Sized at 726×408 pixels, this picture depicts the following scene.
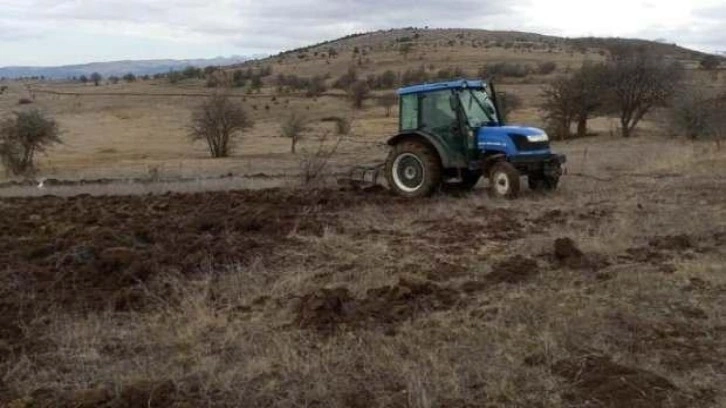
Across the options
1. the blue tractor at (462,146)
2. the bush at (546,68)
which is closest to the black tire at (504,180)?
the blue tractor at (462,146)

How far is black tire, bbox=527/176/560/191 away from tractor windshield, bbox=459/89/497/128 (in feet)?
4.24

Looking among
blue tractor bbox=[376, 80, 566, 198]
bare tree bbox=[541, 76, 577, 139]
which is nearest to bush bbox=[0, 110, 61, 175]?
bare tree bbox=[541, 76, 577, 139]

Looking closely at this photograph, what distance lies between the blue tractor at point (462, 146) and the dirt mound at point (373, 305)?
6241 mm

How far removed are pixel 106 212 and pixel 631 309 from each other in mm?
9223

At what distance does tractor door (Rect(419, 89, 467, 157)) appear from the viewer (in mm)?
13523

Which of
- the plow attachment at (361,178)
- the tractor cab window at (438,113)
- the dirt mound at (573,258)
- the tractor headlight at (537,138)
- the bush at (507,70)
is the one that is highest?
the bush at (507,70)

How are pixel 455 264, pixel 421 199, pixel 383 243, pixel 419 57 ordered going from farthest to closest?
1. pixel 419 57
2. pixel 421 199
3. pixel 383 243
4. pixel 455 264

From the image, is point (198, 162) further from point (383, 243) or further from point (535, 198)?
point (383, 243)

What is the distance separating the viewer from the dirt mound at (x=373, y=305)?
634 cm

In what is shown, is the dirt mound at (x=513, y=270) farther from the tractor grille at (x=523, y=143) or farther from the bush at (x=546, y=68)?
the bush at (x=546, y=68)

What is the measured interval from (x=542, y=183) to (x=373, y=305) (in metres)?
8.25

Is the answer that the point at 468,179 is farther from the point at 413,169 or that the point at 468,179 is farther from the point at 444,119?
the point at 444,119

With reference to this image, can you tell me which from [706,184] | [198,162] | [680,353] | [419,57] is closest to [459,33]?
[419,57]

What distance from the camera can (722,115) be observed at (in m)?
30.1
